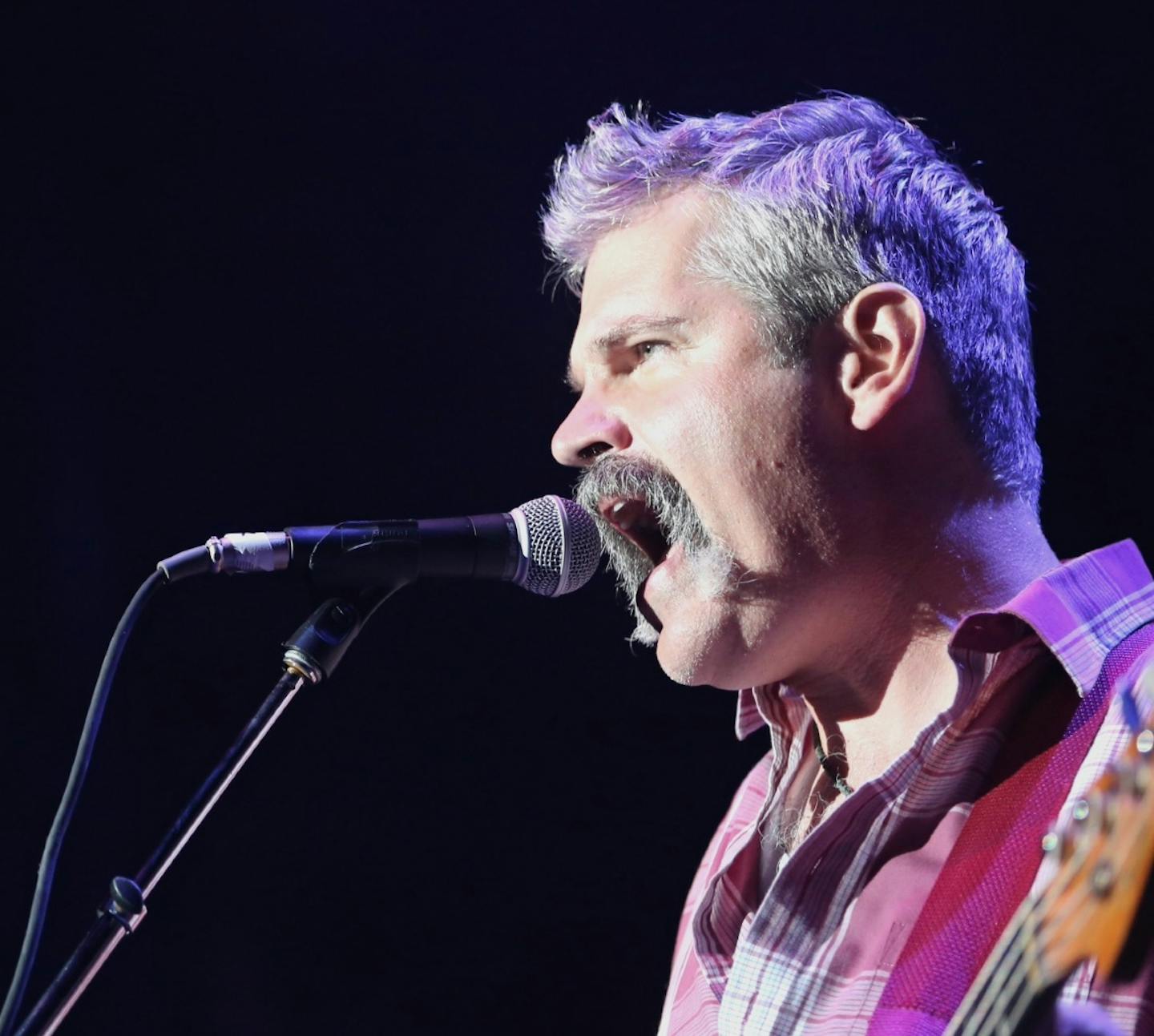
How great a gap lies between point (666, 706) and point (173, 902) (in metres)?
1.13

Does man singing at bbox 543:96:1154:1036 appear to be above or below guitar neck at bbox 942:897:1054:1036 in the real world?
above

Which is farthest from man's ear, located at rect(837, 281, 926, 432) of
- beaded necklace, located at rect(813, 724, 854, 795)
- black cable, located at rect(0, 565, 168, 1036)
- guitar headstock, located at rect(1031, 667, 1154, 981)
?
black cable, located at rect(0, 565, 168, 1036)

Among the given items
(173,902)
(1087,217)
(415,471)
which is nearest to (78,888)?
(173,902)

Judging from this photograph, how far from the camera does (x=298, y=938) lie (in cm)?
257

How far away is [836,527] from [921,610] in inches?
6.6

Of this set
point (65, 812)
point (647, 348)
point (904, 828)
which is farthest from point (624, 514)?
point (65, 812)

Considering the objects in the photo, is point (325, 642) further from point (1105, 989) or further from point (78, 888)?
point (78, 888)

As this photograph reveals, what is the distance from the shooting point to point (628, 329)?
1818 millimetres

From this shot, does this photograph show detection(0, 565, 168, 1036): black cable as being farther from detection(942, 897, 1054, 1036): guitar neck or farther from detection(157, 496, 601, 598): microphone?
detection(942, 897, 1054, 1036): guitar neck

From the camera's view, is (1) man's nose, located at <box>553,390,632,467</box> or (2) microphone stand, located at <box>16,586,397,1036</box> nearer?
(2) microphone stand, located at <box>16,586,397,1036</box>

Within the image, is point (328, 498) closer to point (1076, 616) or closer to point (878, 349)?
point (878, 349)

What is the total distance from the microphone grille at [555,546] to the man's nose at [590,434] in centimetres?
14

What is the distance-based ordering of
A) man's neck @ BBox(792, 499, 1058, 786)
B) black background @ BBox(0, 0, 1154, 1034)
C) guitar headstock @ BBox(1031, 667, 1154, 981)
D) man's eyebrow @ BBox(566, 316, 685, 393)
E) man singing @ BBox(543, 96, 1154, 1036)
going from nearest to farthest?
1. guitar headstock @ BBox(1031, 667, 1154, 981)
2. man singing @ BBox(543, 96, 1154, 1036)
3. man's neck @ BBox(792, 499, 1058, 786)
4. man's eyebrow @ BBox(566, 316, 685, 393)
5. black background @ BBox(0, 0, 1154, 1034)

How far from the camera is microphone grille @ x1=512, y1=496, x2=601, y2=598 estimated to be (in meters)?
1.68
